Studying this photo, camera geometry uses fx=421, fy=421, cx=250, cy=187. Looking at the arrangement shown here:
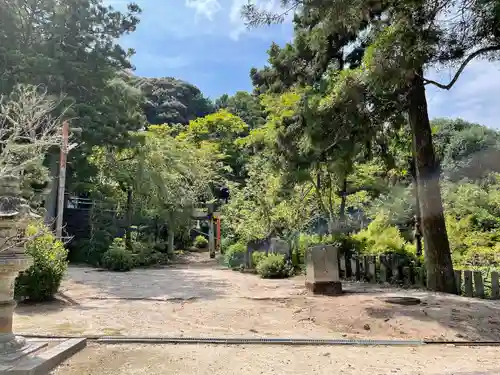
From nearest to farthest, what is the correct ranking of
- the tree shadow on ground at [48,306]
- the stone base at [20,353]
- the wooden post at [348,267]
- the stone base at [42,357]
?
the stone base at [42,357] → the stone base at [20,353] → the tree shadow on ground at [48,306] → the wooden post at [348,267]

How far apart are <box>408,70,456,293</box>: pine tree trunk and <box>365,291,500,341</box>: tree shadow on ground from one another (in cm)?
131

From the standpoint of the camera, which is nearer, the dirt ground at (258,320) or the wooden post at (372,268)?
the dirt ground at (258,320)

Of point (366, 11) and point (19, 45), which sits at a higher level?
point (19, 45)

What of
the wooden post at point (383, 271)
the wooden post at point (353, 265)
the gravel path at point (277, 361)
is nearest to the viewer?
the gravel path at point (277, 361)

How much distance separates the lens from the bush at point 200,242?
24.8 m

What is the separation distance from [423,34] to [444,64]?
0.95 metres

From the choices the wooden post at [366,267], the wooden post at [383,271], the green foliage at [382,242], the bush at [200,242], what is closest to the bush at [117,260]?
the green foliage at [382,242]

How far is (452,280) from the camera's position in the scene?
7871 millimetres

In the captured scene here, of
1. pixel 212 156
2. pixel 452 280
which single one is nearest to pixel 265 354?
pixel 452 280

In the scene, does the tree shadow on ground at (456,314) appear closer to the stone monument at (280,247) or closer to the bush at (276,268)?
the bush at (276,268)

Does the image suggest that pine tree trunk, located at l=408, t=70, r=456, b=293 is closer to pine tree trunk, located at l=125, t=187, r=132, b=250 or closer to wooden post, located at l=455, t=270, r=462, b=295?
wooden post, located at l=455, t=270, r=462, b=295

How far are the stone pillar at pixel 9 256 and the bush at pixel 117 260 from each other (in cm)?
1119

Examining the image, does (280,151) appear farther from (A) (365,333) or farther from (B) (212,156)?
(B) (212,156)

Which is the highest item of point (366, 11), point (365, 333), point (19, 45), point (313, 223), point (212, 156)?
point (19, 45)
